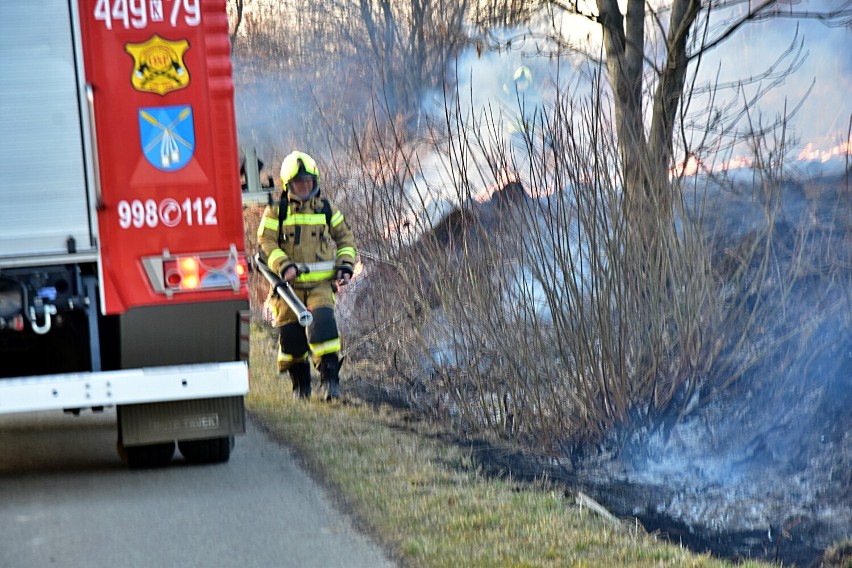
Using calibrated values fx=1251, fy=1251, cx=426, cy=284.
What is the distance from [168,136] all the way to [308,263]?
3288 millimetres

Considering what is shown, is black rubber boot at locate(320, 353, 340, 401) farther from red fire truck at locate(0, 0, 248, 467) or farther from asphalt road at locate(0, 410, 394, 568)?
red fire truck at locate(0, 0, 248, 467)

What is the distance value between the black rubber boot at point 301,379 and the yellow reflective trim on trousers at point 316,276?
634 millimetres

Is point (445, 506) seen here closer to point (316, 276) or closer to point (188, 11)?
point (188, 11)

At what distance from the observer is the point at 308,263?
9.37m

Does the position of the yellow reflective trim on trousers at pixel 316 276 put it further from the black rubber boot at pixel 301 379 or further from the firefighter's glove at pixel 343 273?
the black rubber boot at pixel 301 379

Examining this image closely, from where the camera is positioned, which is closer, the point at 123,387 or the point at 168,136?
the point at 123,387

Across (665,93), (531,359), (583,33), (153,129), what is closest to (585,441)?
(531,359)

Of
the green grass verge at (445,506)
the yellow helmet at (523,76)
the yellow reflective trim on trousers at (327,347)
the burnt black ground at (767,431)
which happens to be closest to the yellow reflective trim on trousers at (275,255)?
the yellow reflective trim on trousers at (327,347)

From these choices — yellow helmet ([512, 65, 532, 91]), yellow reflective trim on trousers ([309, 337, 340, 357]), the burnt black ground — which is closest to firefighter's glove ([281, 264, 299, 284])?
yellow reflective trim on trousers ([309, 337, 340, 357])

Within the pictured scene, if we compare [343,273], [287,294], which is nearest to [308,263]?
[343,273]

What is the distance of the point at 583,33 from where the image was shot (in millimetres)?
11992

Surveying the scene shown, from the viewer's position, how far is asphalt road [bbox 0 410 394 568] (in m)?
5.31

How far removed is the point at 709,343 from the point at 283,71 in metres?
13.9

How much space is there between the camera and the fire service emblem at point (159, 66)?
6113 millimetres
